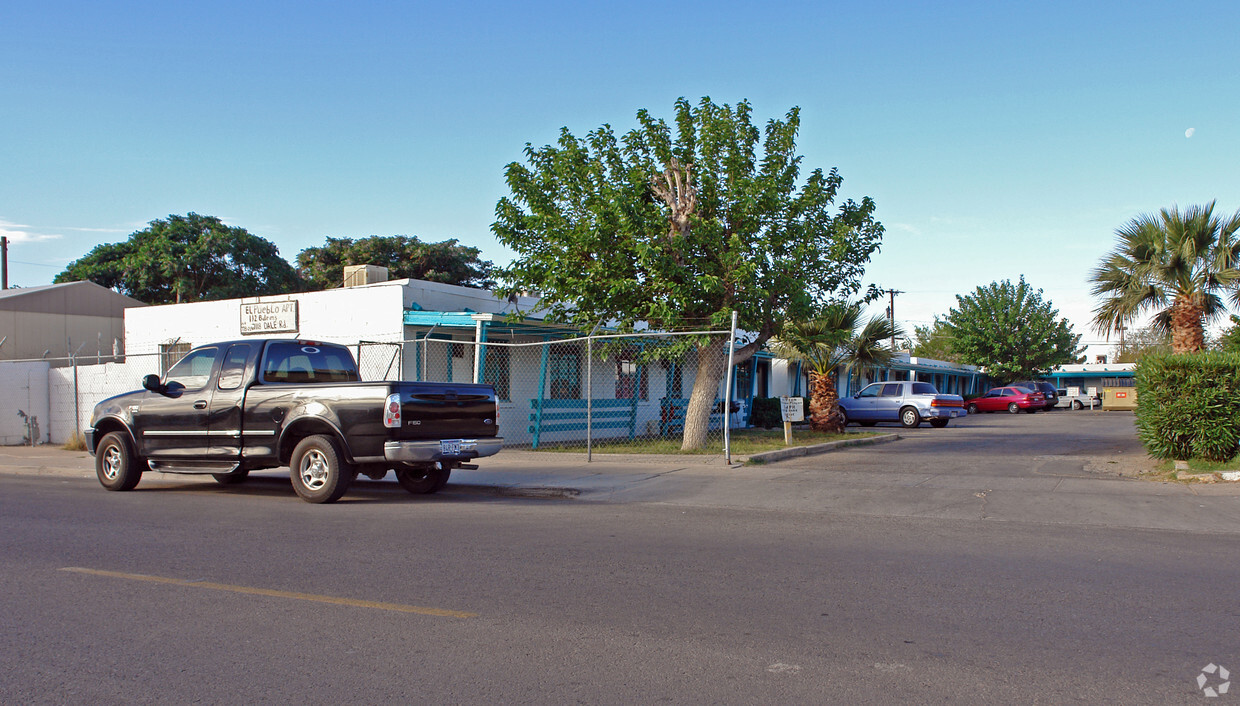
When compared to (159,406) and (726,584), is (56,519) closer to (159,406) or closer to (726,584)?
(159,406)

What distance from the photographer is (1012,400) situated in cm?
4119

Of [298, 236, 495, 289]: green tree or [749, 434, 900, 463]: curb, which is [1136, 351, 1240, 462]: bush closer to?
[749, 434, 900, 463]: curb

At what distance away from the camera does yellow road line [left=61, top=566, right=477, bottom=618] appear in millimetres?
5430

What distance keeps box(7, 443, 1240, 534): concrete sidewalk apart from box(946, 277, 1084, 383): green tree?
36.5 m

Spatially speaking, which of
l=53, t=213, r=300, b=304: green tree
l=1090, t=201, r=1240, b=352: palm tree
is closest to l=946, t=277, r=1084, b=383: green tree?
l=1090, t=201, r=1240, b=352: palm tree

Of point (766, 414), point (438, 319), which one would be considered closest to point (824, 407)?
point (766, 414)

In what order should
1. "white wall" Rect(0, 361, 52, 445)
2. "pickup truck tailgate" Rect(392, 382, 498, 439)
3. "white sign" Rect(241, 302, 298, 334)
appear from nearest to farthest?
"pickup truck tailgate" Rect(392, 382, 498, 439), "white sign" Rect(241, 302, 298, 334), "white wall" Rect(0, 361, 52, 445)

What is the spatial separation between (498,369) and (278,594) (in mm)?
13013

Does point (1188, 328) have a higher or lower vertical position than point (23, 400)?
higher

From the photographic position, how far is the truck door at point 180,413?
1101 centimetres

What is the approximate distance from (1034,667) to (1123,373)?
6055 cm

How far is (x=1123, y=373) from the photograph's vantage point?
56812 mm

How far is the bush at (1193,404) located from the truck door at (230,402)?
495 inches

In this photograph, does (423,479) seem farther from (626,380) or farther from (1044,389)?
(1044,389)
